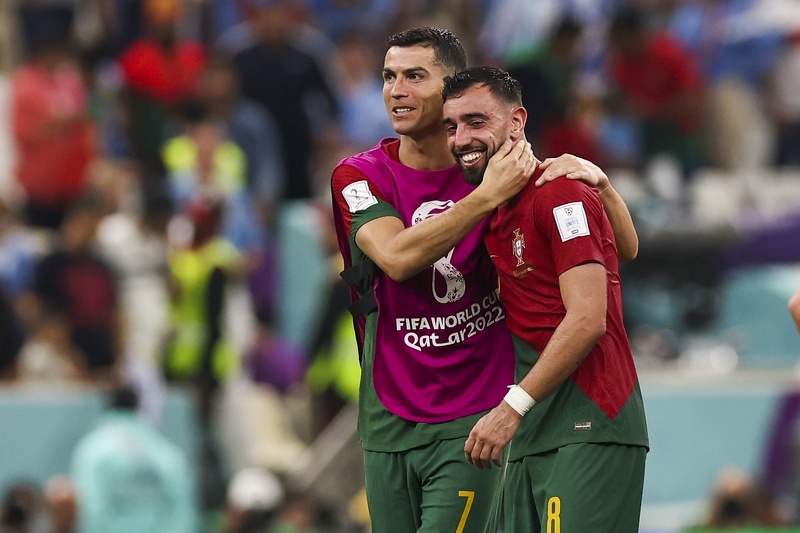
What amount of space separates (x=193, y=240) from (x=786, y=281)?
4.73 metres

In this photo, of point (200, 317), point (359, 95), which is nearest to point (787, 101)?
point (359, 95)

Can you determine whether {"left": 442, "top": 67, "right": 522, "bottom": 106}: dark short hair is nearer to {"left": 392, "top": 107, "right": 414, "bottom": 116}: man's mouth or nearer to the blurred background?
{"left": 392, "top": 107, "right": 414, "bottom": 116}: man's mouth

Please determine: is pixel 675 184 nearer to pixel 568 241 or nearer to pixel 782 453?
pixel 782 453

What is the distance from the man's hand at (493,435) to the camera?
4926 millimetres

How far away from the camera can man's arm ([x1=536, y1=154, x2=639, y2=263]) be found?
5113 mm

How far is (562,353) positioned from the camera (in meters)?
4.93

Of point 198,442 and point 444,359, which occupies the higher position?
point 444,359

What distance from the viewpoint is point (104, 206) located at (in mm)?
11523

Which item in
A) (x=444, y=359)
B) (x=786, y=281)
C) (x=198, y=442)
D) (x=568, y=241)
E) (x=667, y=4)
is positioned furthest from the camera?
(x=667, y=4)

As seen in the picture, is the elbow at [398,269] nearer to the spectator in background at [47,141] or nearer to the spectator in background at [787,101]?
the spectator in background at [47,141]

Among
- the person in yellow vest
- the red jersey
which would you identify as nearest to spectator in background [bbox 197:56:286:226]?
the person in yellow vest

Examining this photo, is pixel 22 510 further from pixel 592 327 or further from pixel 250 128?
pixel 592 327

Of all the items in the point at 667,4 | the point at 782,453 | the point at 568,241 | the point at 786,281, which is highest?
the point at 667,4

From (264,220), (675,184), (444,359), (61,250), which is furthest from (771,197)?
(444,359)
